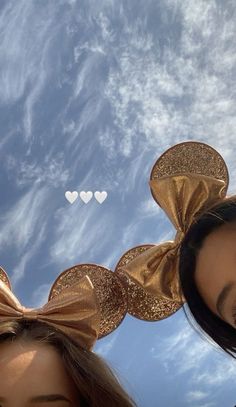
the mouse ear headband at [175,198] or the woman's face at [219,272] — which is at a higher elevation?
the mouse ear headband at [175,198]

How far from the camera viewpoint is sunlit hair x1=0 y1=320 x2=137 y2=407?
195 cm

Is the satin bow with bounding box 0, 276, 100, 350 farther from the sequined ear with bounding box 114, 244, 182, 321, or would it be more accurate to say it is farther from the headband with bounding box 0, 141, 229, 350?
the sequined ear with bounding box 114, 244, 182, 321

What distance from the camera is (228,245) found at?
6.48 feet

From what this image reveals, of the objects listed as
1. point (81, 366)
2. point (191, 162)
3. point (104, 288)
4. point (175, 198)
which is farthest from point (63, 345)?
point (191, 162)

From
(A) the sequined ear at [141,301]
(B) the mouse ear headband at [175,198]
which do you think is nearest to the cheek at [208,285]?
(B) the mouse ear headband at [175,198]

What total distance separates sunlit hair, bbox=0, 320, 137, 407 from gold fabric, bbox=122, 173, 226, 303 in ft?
1.15

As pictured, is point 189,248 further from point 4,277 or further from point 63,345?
point 4,277

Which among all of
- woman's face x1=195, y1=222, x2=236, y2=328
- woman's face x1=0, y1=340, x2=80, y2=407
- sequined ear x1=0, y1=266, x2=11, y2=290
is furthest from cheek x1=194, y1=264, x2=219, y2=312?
sequined ear x1=0, y1=266, x2=11, y2=290

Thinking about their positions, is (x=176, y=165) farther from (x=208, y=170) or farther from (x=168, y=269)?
(x=168, y=269)

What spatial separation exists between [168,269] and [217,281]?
0.34 m

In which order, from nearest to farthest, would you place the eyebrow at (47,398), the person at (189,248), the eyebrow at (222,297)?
the eyebrow at (47,398) → the eyebrow at (222,297) → the person at (189,248)

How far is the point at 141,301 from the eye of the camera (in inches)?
92.2

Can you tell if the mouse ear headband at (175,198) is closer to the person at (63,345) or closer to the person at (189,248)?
the person at (189,248)

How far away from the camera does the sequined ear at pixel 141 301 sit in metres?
2.32
